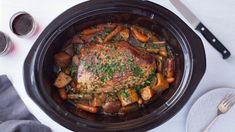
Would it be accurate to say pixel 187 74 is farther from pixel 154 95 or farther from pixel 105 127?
pixel 105 127

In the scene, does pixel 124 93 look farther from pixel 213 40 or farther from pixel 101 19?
pixel 213 40

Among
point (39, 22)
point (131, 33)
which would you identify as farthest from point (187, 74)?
point (39, 22)

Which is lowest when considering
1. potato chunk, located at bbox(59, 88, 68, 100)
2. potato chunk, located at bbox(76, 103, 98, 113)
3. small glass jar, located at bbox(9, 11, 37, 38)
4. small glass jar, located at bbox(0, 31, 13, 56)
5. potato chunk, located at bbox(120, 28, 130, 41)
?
potato chunk, located at bbox(76, 103, 98, 113)

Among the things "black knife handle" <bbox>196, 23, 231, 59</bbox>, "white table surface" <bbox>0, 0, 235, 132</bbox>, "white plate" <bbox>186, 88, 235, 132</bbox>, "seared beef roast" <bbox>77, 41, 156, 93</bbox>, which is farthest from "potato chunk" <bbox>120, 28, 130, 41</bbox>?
"white plate" <bbox>186, 88, 235, 132</bbox>

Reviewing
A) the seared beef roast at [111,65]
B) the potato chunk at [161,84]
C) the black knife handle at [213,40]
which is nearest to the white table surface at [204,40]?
the black knife handle at [213,40]

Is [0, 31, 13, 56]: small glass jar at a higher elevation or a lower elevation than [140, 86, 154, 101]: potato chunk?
higher

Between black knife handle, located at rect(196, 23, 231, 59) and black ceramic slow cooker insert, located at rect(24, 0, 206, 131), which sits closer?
black ceramic slow cooker insert, located at rect(24, 0, 206, 131)

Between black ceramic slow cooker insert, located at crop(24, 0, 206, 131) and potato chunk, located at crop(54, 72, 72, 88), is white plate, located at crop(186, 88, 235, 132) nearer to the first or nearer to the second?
black ceramic slow cooker insert, located at crop(24, 0, 206, 131)
